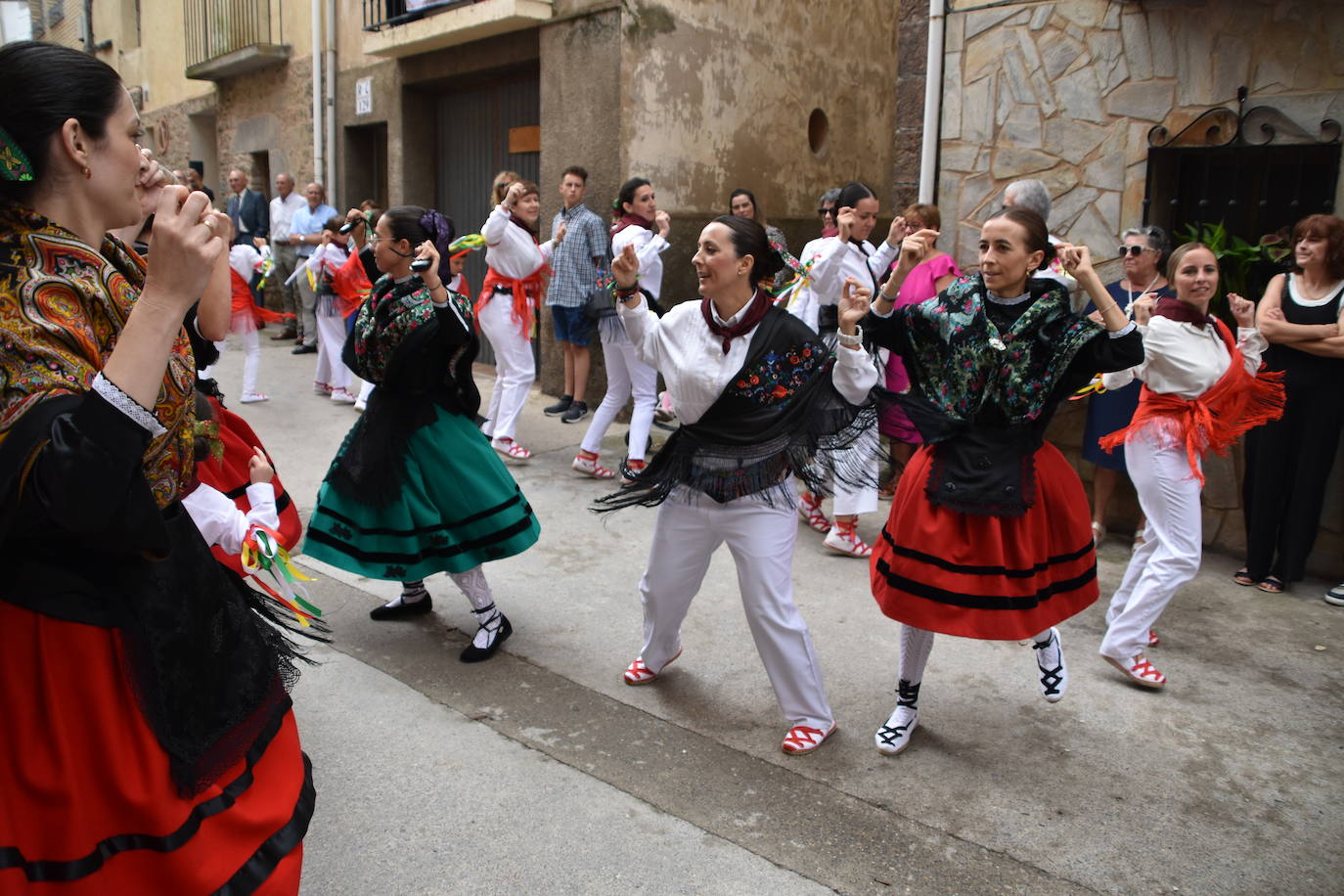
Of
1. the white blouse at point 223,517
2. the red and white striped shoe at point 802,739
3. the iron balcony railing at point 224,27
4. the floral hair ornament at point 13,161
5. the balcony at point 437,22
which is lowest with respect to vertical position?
the red and white striped shoe at point 802,739

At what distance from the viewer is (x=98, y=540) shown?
1.61 m

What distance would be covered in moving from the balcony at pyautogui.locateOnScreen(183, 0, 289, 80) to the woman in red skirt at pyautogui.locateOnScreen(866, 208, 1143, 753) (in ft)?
38.8

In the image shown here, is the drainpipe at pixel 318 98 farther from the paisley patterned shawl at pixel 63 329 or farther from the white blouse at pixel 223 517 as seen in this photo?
the paisley patterned shawl at pixel 63 329

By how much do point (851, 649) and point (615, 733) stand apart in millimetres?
1250

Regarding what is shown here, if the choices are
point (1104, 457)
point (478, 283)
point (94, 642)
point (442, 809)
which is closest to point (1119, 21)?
point (1104, 457)

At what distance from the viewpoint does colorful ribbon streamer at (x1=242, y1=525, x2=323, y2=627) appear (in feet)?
7.05

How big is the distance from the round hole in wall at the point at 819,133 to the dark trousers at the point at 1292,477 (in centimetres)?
611

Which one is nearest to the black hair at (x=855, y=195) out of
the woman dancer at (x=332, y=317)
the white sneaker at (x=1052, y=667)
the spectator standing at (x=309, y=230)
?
the white sneaker at (x=1052, y=667)

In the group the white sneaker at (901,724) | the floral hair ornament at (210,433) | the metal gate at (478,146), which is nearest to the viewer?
the floral hair ornament at (210,433)

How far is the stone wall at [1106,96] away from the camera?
5438 mm

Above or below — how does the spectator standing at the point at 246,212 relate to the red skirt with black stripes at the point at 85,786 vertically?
above

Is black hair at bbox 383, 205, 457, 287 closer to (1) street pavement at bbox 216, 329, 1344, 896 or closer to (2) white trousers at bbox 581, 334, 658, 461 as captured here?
(1) street pavement at bbox 216, 329, 1344, 896

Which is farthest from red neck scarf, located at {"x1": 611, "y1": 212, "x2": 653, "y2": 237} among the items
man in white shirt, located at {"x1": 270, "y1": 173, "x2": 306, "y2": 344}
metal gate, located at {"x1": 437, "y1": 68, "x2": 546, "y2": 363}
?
man in white shirt, located at {"x1": 270, "y1": 173, "x2": 306, "y2": 344}

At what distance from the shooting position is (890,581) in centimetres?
353
